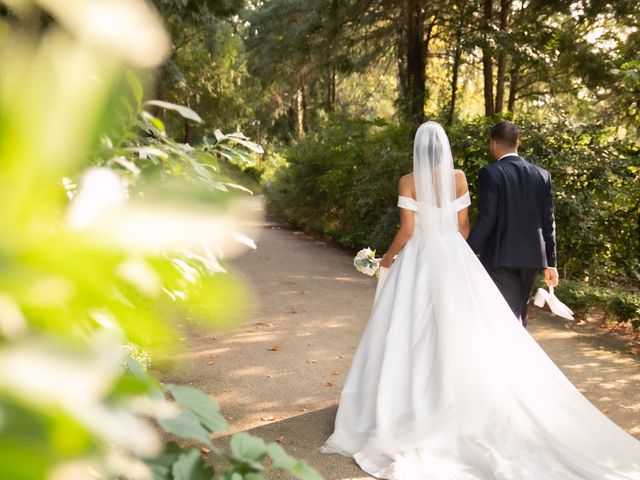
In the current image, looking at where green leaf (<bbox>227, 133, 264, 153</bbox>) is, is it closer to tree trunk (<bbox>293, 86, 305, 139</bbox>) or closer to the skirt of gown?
the skirt of gown

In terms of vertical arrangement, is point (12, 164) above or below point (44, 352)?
above

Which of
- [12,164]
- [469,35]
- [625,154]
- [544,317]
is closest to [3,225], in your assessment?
[12,164]

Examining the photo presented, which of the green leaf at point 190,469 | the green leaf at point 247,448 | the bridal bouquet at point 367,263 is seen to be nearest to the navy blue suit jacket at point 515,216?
the bridal bouquet at point 367,263

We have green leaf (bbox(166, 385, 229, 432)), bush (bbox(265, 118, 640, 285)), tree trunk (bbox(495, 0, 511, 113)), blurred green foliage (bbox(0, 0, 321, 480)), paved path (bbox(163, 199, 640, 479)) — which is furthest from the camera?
tree trunk (bbox(495, 0, 511, 113))

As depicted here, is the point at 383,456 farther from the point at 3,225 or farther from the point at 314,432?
the point at 3,225

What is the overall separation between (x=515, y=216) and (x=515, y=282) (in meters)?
0.61

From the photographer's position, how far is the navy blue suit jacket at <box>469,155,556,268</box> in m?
5.22

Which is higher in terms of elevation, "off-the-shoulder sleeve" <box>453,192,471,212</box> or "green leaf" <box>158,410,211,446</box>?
"off-the-shoulder sleeve" <box>453,192,471,212</box>

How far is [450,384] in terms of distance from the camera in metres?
4.39

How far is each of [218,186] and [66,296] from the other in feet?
2.24

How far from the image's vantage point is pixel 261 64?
53.4 feet

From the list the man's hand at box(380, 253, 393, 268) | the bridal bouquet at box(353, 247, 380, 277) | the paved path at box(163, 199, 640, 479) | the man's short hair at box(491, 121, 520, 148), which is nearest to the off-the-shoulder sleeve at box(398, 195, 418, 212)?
the man's hand at box(380, 253, 393, 268)

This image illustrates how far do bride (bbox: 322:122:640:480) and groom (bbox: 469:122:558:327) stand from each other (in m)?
0.44

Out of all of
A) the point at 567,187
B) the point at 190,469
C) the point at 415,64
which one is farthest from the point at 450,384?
the point at 415,64
